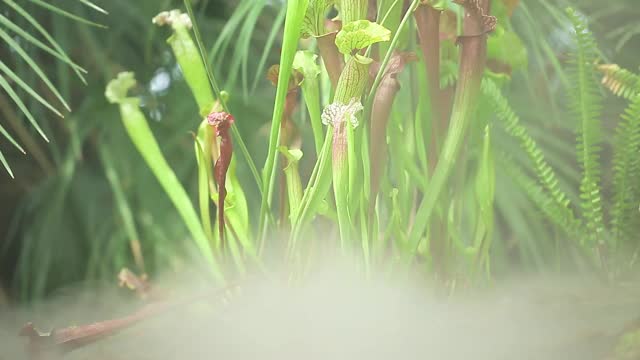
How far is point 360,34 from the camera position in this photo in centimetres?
38

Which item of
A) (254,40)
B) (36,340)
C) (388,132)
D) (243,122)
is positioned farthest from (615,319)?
(254,40)

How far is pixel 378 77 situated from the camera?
1.35 feet

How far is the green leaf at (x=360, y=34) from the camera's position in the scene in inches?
14.8

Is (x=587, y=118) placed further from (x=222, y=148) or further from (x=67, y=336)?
(x=67, y=336)

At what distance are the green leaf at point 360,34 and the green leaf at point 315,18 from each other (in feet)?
0.13

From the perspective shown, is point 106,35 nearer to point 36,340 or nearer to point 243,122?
point 243,122

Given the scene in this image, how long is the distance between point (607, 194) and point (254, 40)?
1.99 ft

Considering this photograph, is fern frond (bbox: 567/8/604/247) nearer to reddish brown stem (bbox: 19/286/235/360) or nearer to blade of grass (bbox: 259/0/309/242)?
blade of grass (bbox: 259/0/309/242)

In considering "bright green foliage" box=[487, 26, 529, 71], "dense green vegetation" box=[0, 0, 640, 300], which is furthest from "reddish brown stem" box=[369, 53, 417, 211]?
"bright green foliage" box=[487, 26, 529, 71]

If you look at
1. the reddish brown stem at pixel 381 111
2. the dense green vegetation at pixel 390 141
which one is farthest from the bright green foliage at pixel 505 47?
the reddish brown stem at pixel 381 111

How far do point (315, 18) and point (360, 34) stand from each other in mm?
49

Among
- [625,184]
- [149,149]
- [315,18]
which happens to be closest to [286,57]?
[315,18]

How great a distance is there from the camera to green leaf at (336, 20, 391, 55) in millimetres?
375

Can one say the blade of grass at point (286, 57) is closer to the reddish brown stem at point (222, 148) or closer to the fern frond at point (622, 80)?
the reddish brown stem at point (222, 148)
